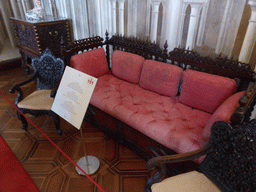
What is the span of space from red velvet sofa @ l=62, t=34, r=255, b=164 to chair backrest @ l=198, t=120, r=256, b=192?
184 mm

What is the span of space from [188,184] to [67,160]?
1.11 m

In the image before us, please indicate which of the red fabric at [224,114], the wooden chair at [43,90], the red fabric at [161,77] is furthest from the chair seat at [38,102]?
the red fabric at [224,114]

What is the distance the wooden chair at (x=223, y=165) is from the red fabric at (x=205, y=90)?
1.94 ft

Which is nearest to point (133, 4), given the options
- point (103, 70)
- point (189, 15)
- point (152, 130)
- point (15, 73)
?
point (189, 15)

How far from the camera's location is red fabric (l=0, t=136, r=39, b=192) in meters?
1.08

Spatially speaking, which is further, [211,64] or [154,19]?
[154,19]

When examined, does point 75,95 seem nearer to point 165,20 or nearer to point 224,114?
point 224,114

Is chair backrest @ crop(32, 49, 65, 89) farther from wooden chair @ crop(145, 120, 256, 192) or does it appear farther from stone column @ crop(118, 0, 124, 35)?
wooden chair @ crop(145, 120, 256, 192)

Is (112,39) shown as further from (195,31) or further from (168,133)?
(168,133)

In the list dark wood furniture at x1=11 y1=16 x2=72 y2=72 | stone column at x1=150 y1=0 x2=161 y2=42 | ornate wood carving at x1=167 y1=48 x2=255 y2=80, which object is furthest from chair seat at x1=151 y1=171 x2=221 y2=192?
dark wood furniture at x1=11 y1=16 x2=72 y2=72

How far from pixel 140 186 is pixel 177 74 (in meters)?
1.07

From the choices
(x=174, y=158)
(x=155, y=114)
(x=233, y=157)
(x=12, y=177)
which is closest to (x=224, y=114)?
(x=233, y=157)

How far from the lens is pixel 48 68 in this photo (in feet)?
6.54

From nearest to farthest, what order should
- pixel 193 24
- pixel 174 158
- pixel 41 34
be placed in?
pixel 174 158 < pixel 193 24 < pixel 41 34
